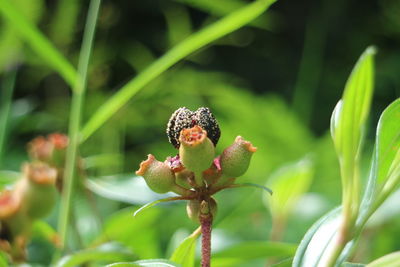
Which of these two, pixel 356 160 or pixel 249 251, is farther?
pixel 249 251

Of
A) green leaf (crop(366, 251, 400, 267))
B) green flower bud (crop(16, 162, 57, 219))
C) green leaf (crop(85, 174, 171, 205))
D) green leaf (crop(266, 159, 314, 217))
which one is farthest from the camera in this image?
green leaf (crop(266, 159, 314, 217))

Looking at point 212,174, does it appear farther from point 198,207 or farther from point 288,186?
point 288,186

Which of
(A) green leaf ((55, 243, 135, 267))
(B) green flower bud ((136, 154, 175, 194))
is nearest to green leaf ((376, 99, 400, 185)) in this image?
(B) green flower bud ((136, 154, 175, 194))

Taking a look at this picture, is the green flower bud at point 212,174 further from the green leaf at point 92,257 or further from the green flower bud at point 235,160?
the green leaf at point 92,257

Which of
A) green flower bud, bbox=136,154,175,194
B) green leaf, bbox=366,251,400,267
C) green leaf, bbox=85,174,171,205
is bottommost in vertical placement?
green leaf, bbox=366,251,400,267

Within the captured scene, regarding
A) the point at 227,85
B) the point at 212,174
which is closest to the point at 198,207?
the point at 212,174

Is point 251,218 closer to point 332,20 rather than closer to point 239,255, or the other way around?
point 239,255

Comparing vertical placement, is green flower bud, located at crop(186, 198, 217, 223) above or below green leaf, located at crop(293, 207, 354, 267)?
above

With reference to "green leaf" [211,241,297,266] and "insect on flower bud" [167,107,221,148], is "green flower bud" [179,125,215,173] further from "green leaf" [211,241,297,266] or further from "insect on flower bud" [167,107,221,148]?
"green leaf" [211,241,297,266]
